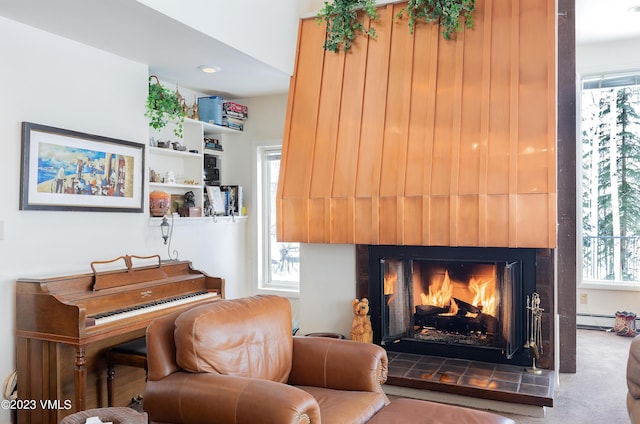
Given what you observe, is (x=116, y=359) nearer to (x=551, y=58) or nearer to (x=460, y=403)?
(x=460, y=403)

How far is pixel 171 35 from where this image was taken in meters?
3.32

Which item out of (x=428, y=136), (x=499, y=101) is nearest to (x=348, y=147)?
(x=428, y=136)

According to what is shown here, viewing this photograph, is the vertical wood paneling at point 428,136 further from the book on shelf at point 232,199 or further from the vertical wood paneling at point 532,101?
the book on shelf at point 232,199

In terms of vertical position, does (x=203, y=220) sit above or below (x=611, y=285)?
above

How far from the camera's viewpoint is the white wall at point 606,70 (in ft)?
17.9

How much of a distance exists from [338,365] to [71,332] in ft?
5.08

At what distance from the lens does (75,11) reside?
114 inches

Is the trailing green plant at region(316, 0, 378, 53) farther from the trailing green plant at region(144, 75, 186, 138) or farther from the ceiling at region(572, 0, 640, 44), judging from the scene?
the ceiling at region(572, 0, 640, 44)

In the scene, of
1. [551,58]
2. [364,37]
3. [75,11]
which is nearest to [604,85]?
[551,58]

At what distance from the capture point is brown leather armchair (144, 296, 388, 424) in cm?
193

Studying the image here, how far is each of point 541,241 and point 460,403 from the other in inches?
45.6

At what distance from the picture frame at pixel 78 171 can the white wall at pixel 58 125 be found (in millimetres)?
60

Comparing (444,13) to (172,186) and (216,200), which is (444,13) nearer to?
(172,186)

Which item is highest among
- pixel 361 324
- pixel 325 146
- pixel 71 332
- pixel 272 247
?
pixel 325 146
